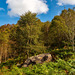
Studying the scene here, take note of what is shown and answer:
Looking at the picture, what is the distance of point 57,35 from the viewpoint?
60.3 feet

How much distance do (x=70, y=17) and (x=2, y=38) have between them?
15.3 meters

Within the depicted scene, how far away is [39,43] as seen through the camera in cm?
1234

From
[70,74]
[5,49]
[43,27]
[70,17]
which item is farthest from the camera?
[43,27]

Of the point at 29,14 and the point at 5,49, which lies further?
the point at 5,49

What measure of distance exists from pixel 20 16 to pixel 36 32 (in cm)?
440

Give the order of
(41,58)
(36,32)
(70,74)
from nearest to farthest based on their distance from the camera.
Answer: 1. (70,74)
2. (41,58)
3. (36,32)

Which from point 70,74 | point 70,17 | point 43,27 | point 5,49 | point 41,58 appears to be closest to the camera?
point 70,74

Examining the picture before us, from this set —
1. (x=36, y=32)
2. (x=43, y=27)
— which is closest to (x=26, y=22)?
(x=36, y=32)

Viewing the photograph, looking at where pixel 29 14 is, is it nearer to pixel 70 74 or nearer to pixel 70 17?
pixel 70 17

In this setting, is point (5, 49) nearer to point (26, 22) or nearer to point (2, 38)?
point (2, 38)

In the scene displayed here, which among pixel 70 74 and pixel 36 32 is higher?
pixel 36 32

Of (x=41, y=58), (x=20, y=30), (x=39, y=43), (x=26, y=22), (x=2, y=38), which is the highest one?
(x=26, y=22)

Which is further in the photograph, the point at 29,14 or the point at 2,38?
the point at 2,38

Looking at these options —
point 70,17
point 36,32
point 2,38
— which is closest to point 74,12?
point 70,17
